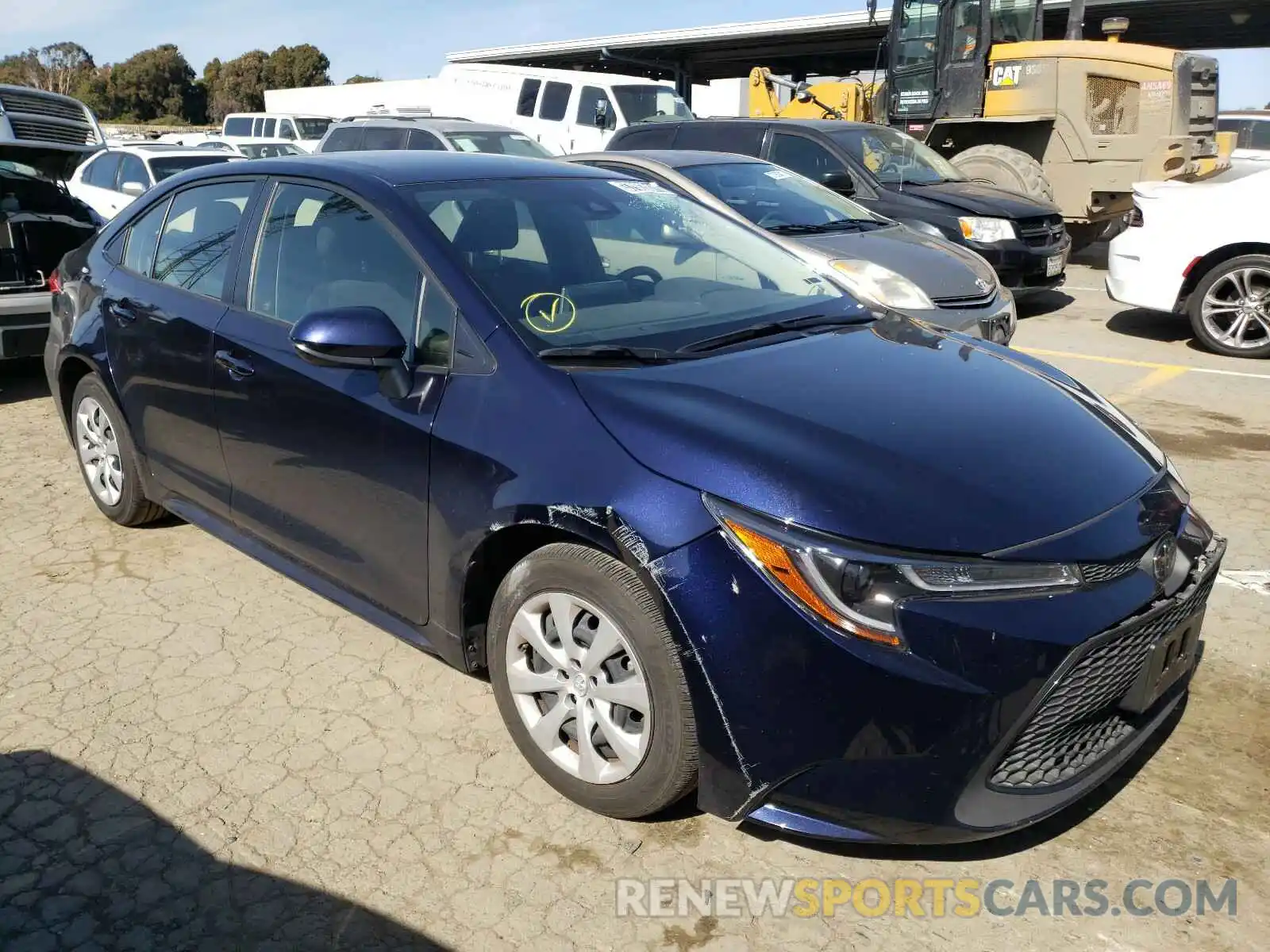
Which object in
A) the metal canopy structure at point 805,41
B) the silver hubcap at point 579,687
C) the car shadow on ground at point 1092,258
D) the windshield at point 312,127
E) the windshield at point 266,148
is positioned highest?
the metal canopy structure at point 805,41

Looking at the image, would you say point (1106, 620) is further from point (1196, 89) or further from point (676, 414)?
point (1196, 89)

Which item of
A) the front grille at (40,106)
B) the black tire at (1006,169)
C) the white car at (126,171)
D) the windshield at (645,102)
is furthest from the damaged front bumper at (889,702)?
the windshield at (645,102)

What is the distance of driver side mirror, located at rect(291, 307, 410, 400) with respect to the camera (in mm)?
3018

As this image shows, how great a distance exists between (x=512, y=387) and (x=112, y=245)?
277 cm

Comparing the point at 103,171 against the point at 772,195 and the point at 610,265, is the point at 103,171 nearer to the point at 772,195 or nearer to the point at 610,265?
the point at 772,195

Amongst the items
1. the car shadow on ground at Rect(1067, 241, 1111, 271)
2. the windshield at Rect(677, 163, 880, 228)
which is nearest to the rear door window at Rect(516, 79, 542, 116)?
the car shadow on ground at Rect(1067, 241, 1111, 271)

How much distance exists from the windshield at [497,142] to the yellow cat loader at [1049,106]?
189 inches

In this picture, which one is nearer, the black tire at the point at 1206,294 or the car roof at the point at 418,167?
the car roof at the point at 418,167

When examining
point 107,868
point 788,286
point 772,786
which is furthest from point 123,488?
point 772,786

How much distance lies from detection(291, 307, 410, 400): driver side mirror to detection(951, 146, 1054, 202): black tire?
1020cm

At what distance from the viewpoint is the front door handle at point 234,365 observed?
11.9 feet

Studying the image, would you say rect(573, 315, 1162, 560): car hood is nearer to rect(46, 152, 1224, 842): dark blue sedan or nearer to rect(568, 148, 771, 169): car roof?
rect(46, 152, 1224, 842): dark blue sedan

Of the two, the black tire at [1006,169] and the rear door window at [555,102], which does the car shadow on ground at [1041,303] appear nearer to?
the black tire at [1006,169]

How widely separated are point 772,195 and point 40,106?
18.4ft
